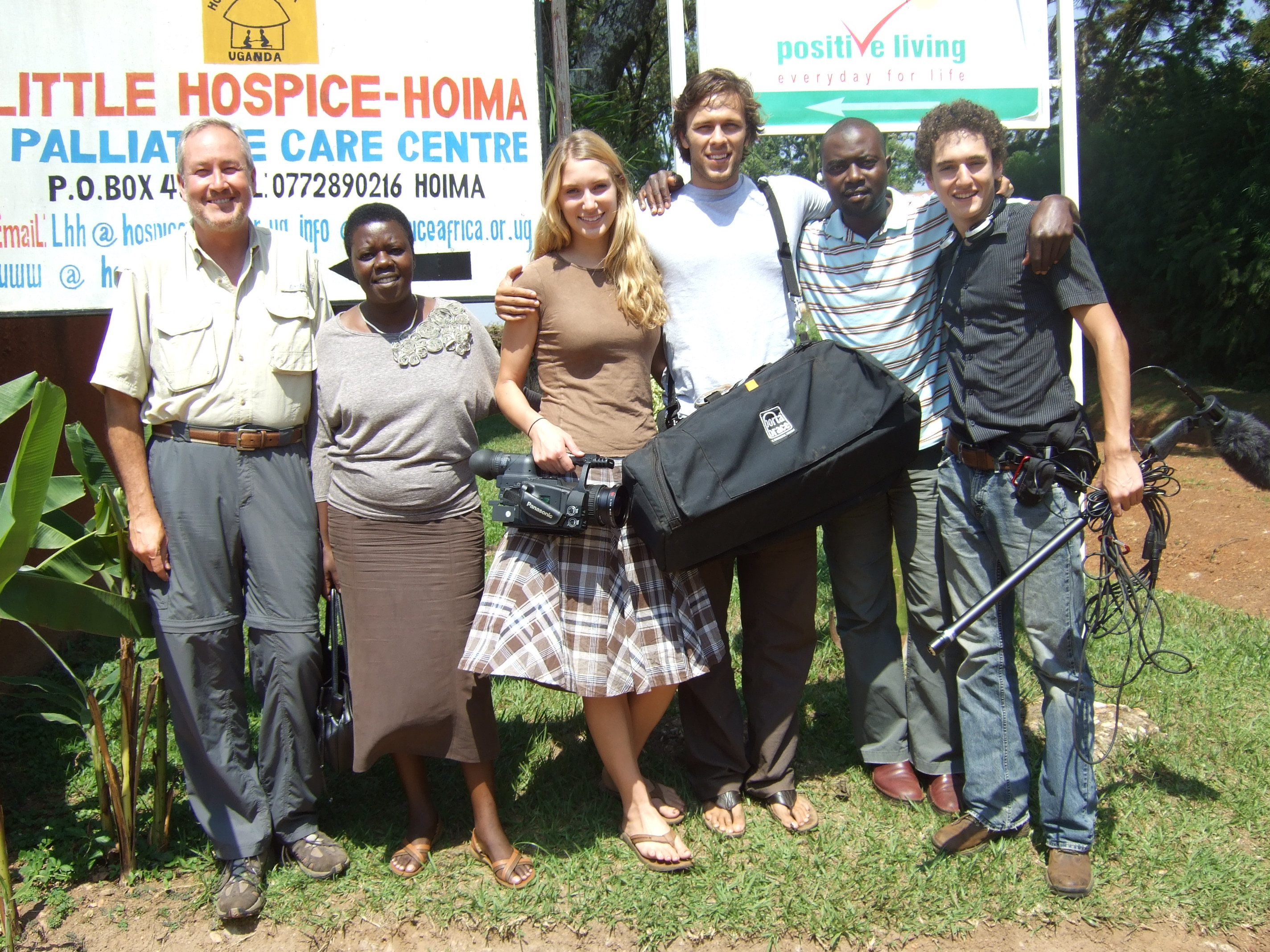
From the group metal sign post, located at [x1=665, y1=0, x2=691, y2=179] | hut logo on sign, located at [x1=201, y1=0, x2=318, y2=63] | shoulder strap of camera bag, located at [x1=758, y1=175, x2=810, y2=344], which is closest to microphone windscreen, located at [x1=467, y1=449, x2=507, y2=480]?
shoulder strap of camera bag, located at [x1=758, y1=175, x2=810, y2=344]

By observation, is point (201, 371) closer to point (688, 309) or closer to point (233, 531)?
point (233, 531)

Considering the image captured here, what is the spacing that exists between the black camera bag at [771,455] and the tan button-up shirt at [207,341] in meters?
1.15

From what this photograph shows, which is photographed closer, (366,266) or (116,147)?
(366,266)

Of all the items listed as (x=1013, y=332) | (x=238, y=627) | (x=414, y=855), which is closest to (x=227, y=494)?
(x=238, y=627)

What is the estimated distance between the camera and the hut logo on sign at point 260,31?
4.34m

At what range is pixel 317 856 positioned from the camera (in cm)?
333

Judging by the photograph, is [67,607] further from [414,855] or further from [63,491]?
[414,855]

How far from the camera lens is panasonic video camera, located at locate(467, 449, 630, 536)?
117 inches

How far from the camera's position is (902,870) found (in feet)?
10.7

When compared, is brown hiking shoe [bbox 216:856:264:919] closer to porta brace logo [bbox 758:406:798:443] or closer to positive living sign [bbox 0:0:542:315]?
porta brace logo [bbox 758:406:798:443]

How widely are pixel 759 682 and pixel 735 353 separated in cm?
115

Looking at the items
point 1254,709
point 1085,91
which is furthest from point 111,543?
point 1085,91

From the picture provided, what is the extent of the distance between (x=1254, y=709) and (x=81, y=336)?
5640mm

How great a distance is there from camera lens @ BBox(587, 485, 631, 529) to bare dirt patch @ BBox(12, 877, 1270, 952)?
122cm
